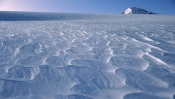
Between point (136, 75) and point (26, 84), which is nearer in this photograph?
point (26, 84)

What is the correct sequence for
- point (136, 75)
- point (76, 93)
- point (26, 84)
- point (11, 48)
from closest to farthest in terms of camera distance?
point (76, 93)
point (26, 84)
point (136, 75)
point (11, 48)

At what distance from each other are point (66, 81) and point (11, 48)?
79.3 inches

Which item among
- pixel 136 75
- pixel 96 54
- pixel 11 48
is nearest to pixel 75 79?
pixel 136 75

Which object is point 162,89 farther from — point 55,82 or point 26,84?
point 26,84

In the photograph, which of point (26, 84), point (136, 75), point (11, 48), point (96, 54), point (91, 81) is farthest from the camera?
point (11, 48)

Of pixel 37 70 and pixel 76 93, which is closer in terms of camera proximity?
pixel 76 93

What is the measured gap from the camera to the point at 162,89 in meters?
1.89

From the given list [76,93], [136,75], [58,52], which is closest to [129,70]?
[136,75]

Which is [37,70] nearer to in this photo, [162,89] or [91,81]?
[91,81]

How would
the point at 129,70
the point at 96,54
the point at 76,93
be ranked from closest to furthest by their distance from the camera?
1. the point at 76,93
2. the point at 129,70
3. the point at 96,54

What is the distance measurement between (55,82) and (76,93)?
0.38 metres

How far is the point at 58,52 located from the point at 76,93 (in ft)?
5.44

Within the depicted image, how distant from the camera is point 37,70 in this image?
2389 mm

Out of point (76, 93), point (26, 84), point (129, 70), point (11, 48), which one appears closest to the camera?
point (76, 93)
